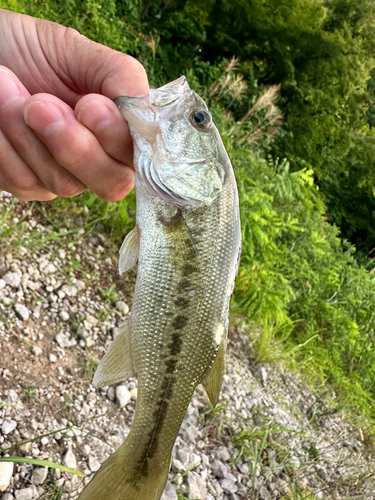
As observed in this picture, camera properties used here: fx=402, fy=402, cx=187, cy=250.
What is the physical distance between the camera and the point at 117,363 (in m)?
1.80

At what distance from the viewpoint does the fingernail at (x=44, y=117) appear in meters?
1.56

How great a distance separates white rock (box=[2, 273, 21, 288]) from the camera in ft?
9.34

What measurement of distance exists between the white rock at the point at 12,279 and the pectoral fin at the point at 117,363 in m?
1.39

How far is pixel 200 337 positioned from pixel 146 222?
55cm

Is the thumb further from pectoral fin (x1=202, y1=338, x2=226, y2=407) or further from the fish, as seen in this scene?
pectoral fin (x1=202, y1=338, x2=226, y2=407)

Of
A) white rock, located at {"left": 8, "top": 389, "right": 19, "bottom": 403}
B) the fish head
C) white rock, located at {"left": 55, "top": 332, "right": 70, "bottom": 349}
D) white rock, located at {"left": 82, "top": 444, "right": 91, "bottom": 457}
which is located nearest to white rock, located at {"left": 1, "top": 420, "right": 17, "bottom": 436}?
white rock, located at {"left": 8, "top": 389, "right": 19, "bottom": 403}

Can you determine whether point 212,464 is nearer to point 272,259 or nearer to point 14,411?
point 14,411

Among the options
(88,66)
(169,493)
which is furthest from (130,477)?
(88,66)

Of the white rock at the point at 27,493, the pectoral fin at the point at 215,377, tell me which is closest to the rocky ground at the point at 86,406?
the white rock at the point at 27,493

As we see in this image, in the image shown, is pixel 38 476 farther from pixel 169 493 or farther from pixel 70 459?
pixel 169 493

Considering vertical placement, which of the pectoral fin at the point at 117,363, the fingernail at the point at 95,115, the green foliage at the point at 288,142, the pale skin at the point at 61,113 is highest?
the fingernail at the point at 95,115

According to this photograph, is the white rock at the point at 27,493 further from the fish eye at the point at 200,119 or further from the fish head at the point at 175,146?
the fish eye at the point at 200,119

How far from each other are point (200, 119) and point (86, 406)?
2.03 meters

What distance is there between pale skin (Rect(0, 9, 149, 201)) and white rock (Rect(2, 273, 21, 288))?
0.99 metres
